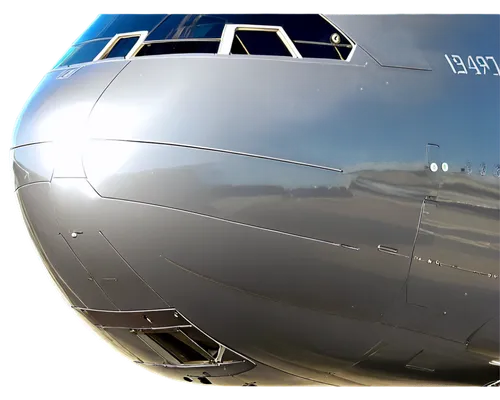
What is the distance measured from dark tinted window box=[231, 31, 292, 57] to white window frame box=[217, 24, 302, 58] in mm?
23

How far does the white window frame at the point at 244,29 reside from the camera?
7980mm

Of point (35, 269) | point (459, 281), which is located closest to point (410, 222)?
point (459, 281)

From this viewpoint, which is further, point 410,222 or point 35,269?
point 35,269

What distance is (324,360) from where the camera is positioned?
8.27 metres

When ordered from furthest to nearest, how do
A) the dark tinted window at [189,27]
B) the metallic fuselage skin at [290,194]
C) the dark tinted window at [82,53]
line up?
the dark tinted window at [82,53], the dark tinted window at [189,27], the metallic fuselage skin at [290,194]

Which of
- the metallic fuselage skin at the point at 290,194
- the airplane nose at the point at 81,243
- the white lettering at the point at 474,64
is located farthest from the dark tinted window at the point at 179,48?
the white lettering at the point at 474,64

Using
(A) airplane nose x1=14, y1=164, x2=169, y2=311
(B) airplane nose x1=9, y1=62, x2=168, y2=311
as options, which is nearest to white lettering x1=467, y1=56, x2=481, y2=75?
(B) airplane nose x1=9, y1=62, x2=168, y2=311

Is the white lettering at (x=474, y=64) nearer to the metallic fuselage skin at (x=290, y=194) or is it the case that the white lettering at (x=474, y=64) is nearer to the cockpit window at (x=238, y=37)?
the metallic fuselage skin at (x=290, y=194)

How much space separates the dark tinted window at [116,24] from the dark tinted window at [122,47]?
0.10 meters

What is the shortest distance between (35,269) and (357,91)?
5457 mm

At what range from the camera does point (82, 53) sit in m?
8.63

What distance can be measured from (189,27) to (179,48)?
0.69ft

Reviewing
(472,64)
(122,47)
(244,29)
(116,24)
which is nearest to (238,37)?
(244,29)

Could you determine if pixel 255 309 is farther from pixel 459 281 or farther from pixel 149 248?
pixel 459 281
